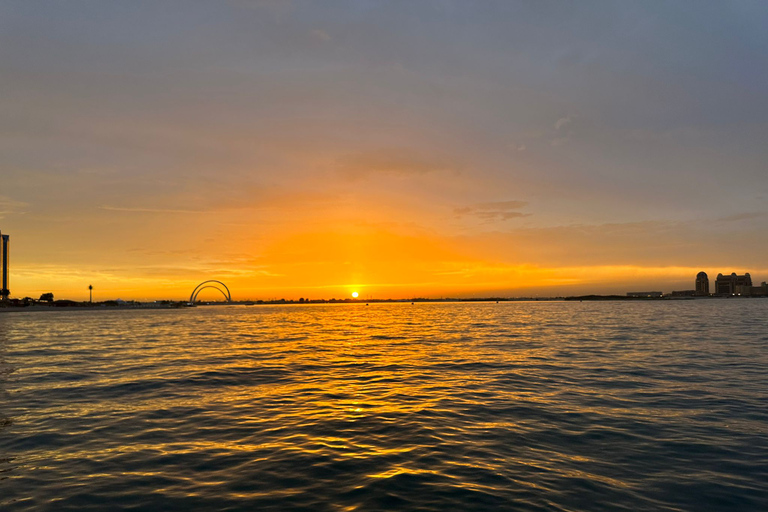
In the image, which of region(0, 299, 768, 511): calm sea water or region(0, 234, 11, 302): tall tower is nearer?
region(0, 299, 768, 511): calm sea water

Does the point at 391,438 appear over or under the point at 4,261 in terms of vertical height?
under

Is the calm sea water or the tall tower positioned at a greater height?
the tall tower

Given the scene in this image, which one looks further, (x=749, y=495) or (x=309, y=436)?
(x=309, y=436)

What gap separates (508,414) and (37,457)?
1456 cm

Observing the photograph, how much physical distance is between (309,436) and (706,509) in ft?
32.8

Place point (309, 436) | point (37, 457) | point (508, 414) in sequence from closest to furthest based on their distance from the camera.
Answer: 1. point (37, 457)
2. point (309, 436)
3. point (508, 414)

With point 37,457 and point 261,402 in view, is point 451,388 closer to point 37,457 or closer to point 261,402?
point 261,402

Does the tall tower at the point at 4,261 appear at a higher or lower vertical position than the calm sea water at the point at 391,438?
higher

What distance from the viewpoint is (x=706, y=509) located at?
858cm

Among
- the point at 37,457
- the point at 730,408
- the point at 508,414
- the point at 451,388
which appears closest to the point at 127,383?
the point at 37,457

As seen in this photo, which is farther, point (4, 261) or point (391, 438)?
point (4, 261)

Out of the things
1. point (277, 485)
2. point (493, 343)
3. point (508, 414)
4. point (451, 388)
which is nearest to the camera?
point (277, 485)

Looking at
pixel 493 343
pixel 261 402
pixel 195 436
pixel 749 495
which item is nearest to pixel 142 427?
pixel 195 436

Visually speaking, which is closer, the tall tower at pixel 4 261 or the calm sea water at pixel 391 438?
the calm sea water at pixel 391 438
